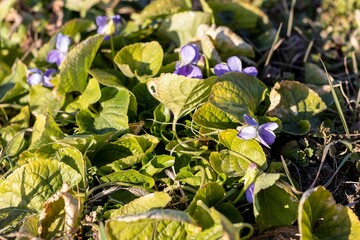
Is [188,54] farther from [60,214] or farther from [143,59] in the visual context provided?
[60,214]

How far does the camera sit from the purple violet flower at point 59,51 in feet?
8.02

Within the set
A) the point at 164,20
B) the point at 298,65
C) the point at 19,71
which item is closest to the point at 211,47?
the point at 164,20

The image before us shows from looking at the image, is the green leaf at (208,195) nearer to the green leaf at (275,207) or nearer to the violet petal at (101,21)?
the green leaf at (275,207)

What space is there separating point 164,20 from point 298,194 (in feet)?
4.27

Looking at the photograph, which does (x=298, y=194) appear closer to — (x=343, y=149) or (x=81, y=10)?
(x=343, y=149)

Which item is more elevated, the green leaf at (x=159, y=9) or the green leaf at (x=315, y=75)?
the green leaf at (x=159, y=9)

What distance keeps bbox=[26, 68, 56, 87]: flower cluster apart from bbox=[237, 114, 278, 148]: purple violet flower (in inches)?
40.0

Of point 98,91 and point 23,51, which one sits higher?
point 98,91

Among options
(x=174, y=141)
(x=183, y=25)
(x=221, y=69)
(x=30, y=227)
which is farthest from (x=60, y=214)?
(x=183, y=25)

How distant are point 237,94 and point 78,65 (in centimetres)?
75

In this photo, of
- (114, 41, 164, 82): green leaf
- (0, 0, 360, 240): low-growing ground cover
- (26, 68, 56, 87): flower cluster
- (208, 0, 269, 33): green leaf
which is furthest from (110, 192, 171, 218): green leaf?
(208, 0, 269, 33): green leaf

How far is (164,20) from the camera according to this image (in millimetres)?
2684

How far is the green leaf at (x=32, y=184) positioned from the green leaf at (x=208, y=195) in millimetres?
456

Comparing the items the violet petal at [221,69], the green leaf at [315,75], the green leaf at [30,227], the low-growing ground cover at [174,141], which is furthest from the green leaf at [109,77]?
the green leaf at [315,75]
